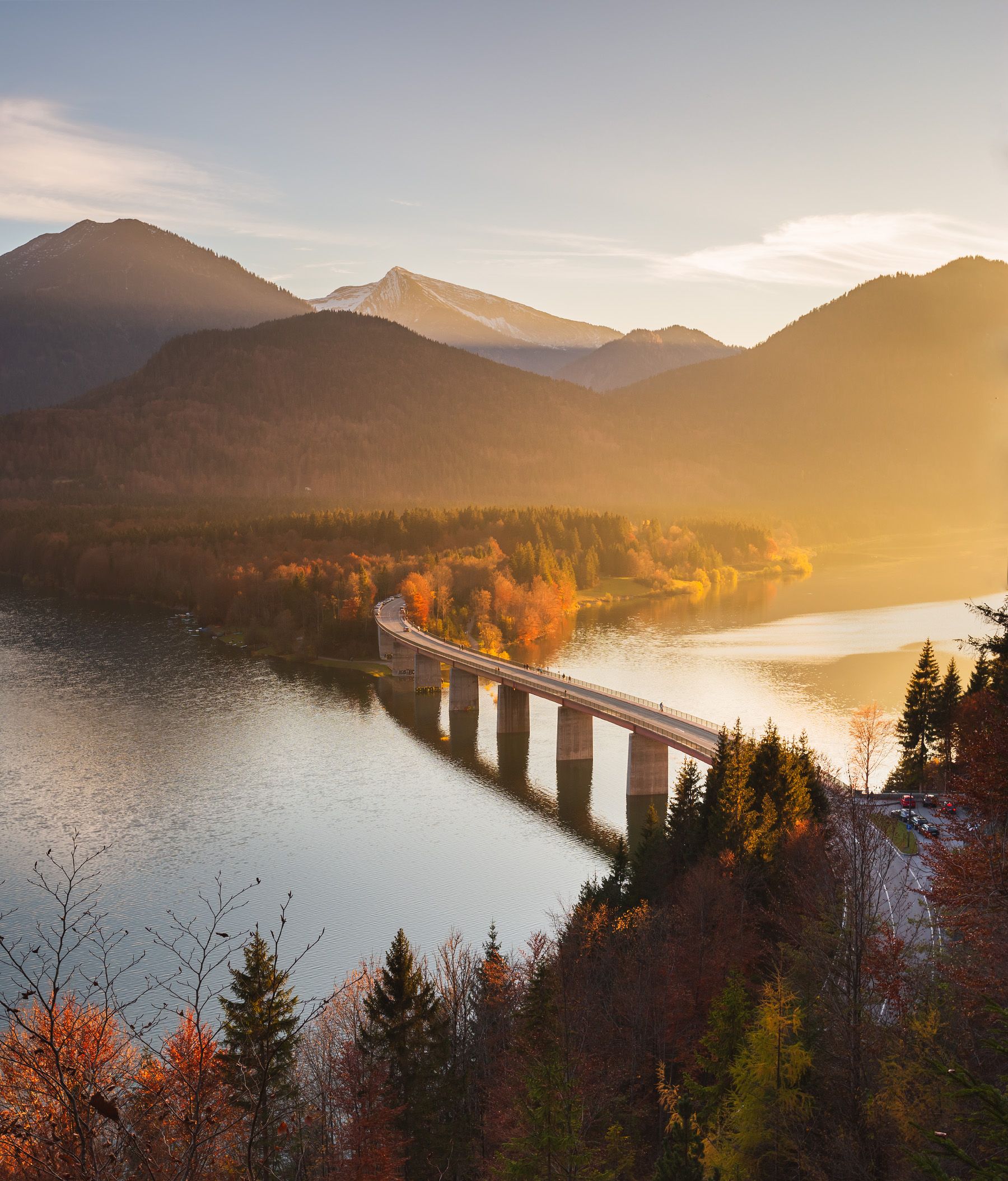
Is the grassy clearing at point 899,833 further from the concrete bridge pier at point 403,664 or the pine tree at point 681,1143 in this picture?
the concrete bridge pier at point 403,664

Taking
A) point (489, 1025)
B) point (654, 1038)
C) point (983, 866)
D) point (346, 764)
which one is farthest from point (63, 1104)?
point (346, 764)

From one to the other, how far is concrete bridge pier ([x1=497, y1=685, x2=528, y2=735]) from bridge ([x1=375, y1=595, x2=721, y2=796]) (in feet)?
0.14

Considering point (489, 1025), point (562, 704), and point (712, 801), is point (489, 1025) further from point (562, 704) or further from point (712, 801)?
point (562, 704)

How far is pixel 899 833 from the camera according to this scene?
1348 inches

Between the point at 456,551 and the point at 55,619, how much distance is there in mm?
43172

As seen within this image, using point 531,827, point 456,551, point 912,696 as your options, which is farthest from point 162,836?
point 456,551

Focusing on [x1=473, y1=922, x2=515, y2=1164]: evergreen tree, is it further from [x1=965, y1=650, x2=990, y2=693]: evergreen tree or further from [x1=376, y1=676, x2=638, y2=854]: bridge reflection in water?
[x1=965, y1=650, x2=990, y2=693]: evergreen tree

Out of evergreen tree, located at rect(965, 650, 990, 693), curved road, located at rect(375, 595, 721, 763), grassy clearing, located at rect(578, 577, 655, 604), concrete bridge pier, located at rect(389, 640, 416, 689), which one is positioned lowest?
concrete bridge pier, located at rect(389, 640, 416, 689)

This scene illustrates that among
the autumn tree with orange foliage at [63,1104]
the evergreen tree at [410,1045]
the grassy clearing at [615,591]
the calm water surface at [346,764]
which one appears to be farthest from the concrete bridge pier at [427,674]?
the evergreen tree at [410,1045]

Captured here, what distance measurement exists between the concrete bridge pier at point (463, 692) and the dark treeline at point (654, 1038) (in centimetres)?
3643

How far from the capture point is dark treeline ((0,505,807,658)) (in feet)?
310

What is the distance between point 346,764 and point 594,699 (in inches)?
561

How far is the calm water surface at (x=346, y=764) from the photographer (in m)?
39.5

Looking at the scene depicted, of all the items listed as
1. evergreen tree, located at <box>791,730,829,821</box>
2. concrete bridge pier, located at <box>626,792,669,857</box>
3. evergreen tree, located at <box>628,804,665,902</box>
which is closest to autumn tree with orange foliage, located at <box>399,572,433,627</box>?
concrete bridge pier, located at <box>626,792,669,857</box>
